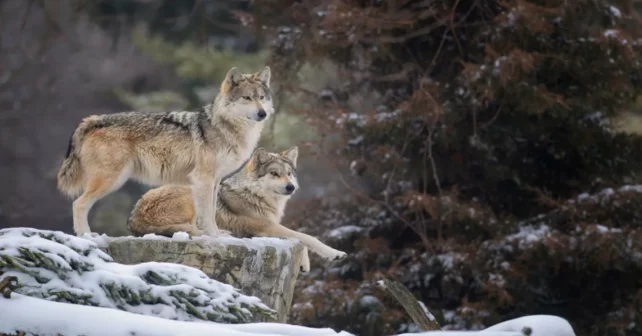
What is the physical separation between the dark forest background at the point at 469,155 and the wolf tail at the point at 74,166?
485 centimetres

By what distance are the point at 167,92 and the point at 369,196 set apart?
8.23m

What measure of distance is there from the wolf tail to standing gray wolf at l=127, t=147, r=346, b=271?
1.85 feet

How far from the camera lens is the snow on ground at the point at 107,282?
16.3 feet

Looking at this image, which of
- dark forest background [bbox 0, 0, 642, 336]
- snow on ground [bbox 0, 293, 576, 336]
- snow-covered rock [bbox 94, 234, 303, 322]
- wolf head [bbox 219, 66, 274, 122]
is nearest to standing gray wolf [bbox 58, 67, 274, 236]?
wolf head [bbox 219, 66, 274, 122]

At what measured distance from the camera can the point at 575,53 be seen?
12.8 metres

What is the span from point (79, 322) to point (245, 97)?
149 inches

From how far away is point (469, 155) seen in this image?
13.2 metres

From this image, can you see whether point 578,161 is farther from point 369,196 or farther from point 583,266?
point 369,196

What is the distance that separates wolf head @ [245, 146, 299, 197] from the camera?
8555mm

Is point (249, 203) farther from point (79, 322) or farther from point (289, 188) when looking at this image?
point (79, 322)

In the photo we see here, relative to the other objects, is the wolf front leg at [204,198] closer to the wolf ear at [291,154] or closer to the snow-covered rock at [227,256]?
the snow-covered rock at [227,256]

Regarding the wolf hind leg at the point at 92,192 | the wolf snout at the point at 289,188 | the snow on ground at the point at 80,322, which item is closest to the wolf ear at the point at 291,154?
the wolf snout at the point at 289,188

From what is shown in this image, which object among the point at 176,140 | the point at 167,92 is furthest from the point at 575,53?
the point at 167,92

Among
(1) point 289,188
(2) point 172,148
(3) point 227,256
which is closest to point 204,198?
(2) point 172,148
